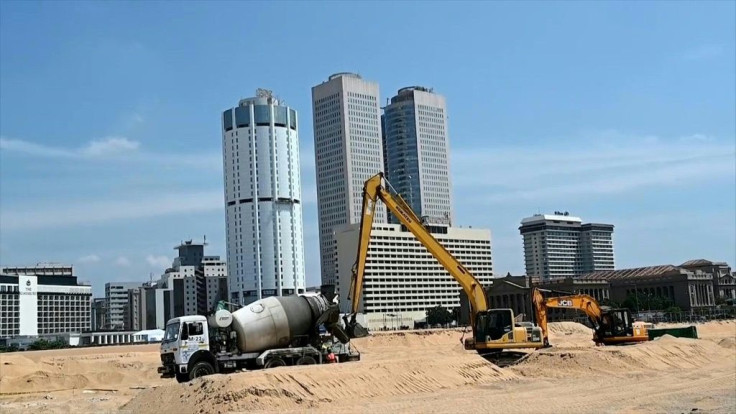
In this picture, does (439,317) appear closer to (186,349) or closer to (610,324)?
(610,324)

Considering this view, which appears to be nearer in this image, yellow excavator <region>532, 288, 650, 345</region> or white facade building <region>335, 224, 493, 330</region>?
yellow excavator <region>532, 288, 650, 345</region>

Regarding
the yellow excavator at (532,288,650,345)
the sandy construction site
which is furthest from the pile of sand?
the yellow excavator at (532,288,650,345)

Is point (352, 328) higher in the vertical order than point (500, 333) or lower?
higher

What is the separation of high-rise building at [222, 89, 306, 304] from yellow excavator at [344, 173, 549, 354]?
141273 millimetres

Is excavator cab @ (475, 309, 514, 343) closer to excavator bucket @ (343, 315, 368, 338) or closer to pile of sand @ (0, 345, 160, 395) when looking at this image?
excavator bucket @ (343, 315, 368, 338)

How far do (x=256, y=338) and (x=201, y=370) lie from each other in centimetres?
288

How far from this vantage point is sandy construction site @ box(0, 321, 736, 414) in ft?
91.4

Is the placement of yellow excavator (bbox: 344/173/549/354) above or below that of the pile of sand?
above

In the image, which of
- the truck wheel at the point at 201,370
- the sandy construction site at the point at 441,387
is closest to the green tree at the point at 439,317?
the sandy construction site at the point at 441,387

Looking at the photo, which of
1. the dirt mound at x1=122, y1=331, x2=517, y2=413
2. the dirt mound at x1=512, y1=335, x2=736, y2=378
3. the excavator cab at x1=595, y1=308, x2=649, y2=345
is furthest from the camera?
the excavator cab at x1=595, y1=308, x2=649, y2=345

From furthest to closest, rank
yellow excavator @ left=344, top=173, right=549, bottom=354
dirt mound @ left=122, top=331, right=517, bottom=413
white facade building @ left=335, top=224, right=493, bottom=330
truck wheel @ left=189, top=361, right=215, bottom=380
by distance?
white facade building @ left=335, top=224, right=493, bottom=330 < yellow excavator @ left=344, top=173, right=549, bottom=354 < truck wheel @ left=189, top=361, right=215, bottom=380 < dirt mound @ left=122, top=331, right=517, bottom=413

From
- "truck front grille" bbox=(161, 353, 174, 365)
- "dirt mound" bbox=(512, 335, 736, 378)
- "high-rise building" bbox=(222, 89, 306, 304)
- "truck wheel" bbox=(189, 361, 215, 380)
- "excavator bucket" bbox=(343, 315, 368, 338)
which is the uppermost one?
"high-rise building" bbox=(222, 89, 306, 304)

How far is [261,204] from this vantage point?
18638 centimetres

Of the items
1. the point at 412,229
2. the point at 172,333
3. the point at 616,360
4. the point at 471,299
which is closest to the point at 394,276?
the point at 412,229
